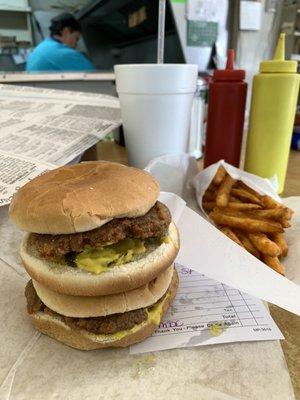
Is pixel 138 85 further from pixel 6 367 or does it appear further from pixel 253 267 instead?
pixel 6 367

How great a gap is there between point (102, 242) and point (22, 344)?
0.23 metres

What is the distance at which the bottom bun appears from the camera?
53cm

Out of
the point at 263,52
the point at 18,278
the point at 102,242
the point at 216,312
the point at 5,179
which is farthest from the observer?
the point at 263,52

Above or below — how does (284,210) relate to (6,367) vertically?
above

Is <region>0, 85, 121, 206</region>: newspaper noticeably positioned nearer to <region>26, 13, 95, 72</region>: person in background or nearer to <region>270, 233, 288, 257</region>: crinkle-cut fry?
<region>270, 233, 288, 257</region>: crinkle-cut fry

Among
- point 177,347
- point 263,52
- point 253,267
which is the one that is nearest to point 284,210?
point 253,267

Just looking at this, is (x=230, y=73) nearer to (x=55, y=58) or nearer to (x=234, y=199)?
(x=234, y=199)

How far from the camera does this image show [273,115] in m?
1.03

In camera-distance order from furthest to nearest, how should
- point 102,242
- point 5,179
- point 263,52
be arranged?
point 263,52, point 5,179, point 102,242

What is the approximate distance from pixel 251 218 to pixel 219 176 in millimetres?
173

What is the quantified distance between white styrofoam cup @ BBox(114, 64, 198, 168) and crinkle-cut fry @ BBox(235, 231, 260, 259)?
437 mm

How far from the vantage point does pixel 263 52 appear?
2826mm

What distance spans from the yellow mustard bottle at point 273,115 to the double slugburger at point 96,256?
24.6 inches

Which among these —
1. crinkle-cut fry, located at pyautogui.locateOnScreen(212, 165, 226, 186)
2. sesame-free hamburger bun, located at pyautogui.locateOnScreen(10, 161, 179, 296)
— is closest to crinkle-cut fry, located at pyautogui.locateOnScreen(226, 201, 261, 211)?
crinkle-cut fry, located at pyautogui.locateOnScreen(212, 165, 226, 186)
